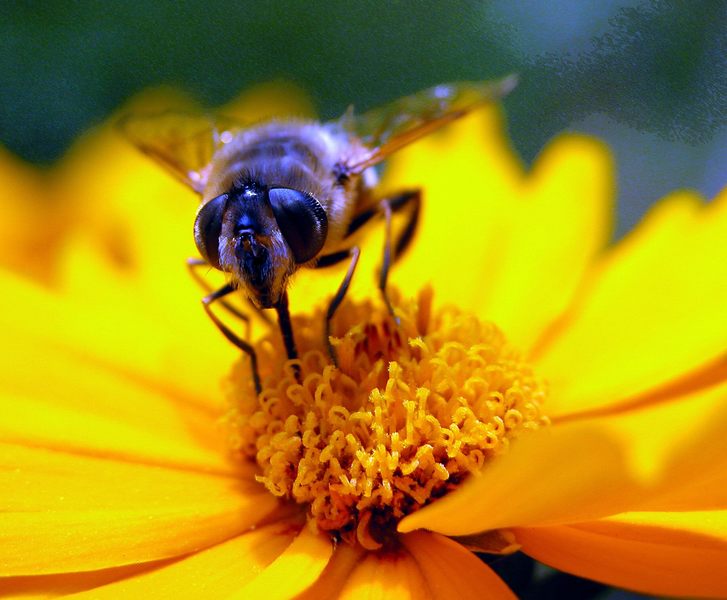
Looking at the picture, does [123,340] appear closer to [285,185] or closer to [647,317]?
[285,185]

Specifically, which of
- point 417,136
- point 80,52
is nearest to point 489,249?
point 417,136

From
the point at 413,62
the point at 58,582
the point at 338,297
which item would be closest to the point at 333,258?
the point at 338,297

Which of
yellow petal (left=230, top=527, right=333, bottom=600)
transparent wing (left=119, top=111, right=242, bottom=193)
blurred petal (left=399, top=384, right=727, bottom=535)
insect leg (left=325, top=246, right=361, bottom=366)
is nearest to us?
blurred petal (left=399, top=384, right=727, bottom=535)

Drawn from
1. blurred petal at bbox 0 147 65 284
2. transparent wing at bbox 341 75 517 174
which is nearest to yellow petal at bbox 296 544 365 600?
transparent wing at bbox 341 75 517 174

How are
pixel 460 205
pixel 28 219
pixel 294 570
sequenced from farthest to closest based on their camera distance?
pixel 28 219 < pixel 460 205 < pixel 294 570

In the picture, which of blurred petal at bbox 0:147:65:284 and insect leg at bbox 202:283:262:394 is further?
blurred petal at bbox 0:147:65:284

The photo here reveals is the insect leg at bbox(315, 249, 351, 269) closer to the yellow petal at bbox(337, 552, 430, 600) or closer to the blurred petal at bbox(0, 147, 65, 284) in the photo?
the yellow petal at bbox(337, 552, 430, 600)

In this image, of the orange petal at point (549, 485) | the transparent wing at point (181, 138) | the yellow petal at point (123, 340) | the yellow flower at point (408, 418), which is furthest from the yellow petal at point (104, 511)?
the transparent wing at point (181, 138)
